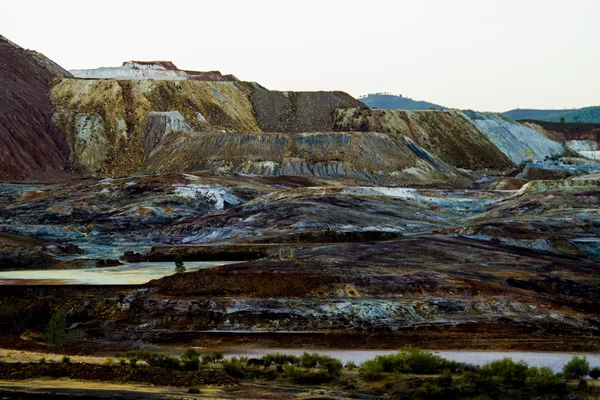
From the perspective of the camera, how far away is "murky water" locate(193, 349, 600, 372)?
2639cm

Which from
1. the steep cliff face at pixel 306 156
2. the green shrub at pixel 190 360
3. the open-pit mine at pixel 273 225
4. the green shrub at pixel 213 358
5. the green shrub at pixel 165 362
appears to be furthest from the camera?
the steep cliff face at pixel 306 156

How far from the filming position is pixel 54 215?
73.2 meters

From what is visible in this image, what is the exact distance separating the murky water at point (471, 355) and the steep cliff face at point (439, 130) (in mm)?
87306

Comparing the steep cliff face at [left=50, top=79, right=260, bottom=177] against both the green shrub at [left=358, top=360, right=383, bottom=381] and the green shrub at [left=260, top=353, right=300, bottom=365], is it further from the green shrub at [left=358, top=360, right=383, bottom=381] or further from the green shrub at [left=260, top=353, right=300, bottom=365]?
the green shrub at [left=358, top=360, right=383, bottom=381]

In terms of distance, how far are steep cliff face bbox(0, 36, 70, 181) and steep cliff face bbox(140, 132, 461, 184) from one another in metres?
11.0

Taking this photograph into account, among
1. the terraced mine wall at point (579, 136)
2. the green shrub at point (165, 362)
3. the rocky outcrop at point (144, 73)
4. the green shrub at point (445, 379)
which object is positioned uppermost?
the rocky outcrop at point (144, 73)

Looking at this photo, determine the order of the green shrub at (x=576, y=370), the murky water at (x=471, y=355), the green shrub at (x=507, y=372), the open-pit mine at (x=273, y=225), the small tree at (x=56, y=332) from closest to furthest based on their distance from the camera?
the green shrub at (x=507, y=372) < the green shrub at (x=576, y=370) < the murky water at (x=471, y=355) < the small tree at (x=56, y=332) < the open-pit mine at (x=273, y=225)

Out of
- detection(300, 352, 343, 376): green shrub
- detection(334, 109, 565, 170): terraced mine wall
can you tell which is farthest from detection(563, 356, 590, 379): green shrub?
detection(334, 109, 565, 170): terraced mine wall

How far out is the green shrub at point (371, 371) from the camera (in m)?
23.1

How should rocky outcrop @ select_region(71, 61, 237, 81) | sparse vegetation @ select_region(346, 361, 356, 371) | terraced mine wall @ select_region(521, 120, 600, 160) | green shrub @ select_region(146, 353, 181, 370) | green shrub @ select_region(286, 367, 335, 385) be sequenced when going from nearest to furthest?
green shrub @ select_region(286, 367, 335, 385), sparse vegetation @ select_region(346, 361, 356, 371), green shrub @ select_region(146, 353, 181, 370), terraced mine wall @ select_region(521, 120, 600, 160), rocky outcrop @ select_region(71, 61, 237, 81)

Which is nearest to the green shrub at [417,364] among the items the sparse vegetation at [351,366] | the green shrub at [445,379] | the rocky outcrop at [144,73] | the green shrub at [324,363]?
the sparse vegetation at [351,366]

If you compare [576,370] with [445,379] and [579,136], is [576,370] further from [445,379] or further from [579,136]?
[579,136]

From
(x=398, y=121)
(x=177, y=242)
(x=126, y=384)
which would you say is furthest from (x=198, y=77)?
(x=126, y=384)

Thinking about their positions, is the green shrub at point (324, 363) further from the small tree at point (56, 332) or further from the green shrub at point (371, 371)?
the small tree at point (56, 332)
